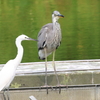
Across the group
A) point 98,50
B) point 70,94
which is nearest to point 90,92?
point 70,94

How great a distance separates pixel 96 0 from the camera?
785 inches

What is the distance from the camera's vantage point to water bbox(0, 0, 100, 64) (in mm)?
11047

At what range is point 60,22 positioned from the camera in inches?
593

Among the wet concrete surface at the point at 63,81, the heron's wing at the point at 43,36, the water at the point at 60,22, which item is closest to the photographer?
the wet concrete surface at the point at 63,81

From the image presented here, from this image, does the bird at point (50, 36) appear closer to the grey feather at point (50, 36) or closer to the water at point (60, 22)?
the grey feather at point (50, 36)

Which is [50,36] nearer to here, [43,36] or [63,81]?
[43,36]

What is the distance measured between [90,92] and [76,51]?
4.20 metres

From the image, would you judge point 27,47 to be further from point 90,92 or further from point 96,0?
point 96,0

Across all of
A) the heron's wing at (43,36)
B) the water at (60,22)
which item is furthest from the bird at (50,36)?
the water at (60,22)

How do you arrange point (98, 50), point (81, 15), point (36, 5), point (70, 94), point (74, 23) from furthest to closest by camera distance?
point (36, 5) → point (81, 15) → point (74, 23) → point (98, 50) → point (70, 94)

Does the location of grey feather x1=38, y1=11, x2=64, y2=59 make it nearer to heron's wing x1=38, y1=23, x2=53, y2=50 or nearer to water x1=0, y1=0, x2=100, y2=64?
heron's wing x1=38, y1=23, x2=53, y2=50

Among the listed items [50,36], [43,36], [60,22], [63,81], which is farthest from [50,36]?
[60,22]

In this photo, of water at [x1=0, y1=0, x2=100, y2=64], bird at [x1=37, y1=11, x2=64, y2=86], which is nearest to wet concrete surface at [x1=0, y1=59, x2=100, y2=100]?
bird at [x1=37, y1=11, x2=64, y2=86]

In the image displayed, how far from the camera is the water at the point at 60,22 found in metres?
11.0
